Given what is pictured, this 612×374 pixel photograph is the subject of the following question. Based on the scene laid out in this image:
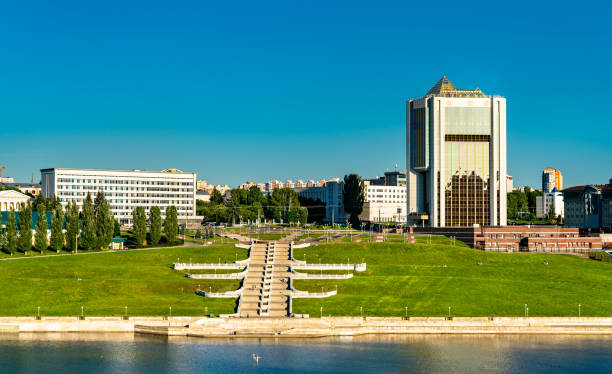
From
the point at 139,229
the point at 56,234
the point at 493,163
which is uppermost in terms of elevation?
the point at 493,163

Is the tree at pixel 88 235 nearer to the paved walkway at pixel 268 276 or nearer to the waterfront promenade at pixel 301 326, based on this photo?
the paved walkway at pixel 268 276

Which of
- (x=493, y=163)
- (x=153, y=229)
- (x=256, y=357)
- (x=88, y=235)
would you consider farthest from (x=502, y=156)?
(x=256, y=357)

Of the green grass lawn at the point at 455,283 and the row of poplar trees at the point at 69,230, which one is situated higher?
Result: the row of poplar trees at the point at 69,230

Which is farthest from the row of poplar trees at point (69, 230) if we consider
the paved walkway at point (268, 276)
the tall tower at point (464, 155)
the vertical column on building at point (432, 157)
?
the tall tower at point (464, 155)

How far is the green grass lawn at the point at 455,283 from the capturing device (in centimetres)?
11212

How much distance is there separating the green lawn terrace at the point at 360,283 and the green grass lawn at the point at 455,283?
16 centimetres

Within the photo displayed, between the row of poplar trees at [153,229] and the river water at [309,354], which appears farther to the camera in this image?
the row of poplar trees at [153,229]

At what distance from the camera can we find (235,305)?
113m

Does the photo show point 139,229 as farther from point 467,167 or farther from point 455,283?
point 467,167

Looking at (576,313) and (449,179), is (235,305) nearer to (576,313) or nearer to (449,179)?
(576,313)

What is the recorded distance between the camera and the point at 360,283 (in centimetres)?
12338

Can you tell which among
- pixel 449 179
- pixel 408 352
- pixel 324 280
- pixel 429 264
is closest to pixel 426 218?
pixel 449 179

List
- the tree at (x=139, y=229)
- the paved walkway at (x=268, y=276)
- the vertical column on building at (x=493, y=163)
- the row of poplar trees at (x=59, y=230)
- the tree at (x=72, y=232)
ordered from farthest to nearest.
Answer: the vertical column on building at (x=493, y=163)
the tree at (x=139, y=229)
the tree at (x=72, y=232)
the row of poplar trees at (x=59, y=230)
the paved walkway at (x=268, y=276)

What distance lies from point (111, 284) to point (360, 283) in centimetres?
3928
